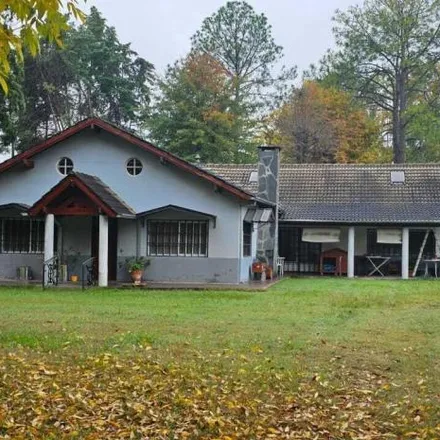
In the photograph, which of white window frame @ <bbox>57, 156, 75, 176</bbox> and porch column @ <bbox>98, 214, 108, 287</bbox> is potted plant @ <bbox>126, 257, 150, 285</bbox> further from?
white window frame @ <bbox>57, 156, 75, 176</bbox>

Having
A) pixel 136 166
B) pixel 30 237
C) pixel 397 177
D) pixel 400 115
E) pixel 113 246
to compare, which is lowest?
pixel 113 246

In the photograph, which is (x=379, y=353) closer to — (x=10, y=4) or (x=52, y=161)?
(x=10, y=4)

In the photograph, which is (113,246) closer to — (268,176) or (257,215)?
(257,215)

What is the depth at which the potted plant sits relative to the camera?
19.8 metres

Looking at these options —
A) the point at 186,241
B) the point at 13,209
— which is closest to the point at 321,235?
the point at 186,241

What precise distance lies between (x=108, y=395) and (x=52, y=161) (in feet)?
51.2

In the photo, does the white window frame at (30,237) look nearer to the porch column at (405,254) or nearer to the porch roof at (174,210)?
the porch roof at (174,210)

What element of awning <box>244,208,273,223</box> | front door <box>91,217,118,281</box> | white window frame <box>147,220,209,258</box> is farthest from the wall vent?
front door <box>91,217,118,281</box>

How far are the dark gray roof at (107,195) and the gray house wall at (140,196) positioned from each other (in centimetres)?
26

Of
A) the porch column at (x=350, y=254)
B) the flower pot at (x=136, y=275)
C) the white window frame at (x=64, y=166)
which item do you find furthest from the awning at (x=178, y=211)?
the porch column at (x=350, y=254)

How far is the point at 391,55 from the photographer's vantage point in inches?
1623

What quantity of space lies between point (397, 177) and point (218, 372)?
22.5 meters

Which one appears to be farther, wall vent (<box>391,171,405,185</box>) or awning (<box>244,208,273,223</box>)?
wall vent (<box>391,171,405,185</box>)

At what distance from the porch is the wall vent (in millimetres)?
2545
